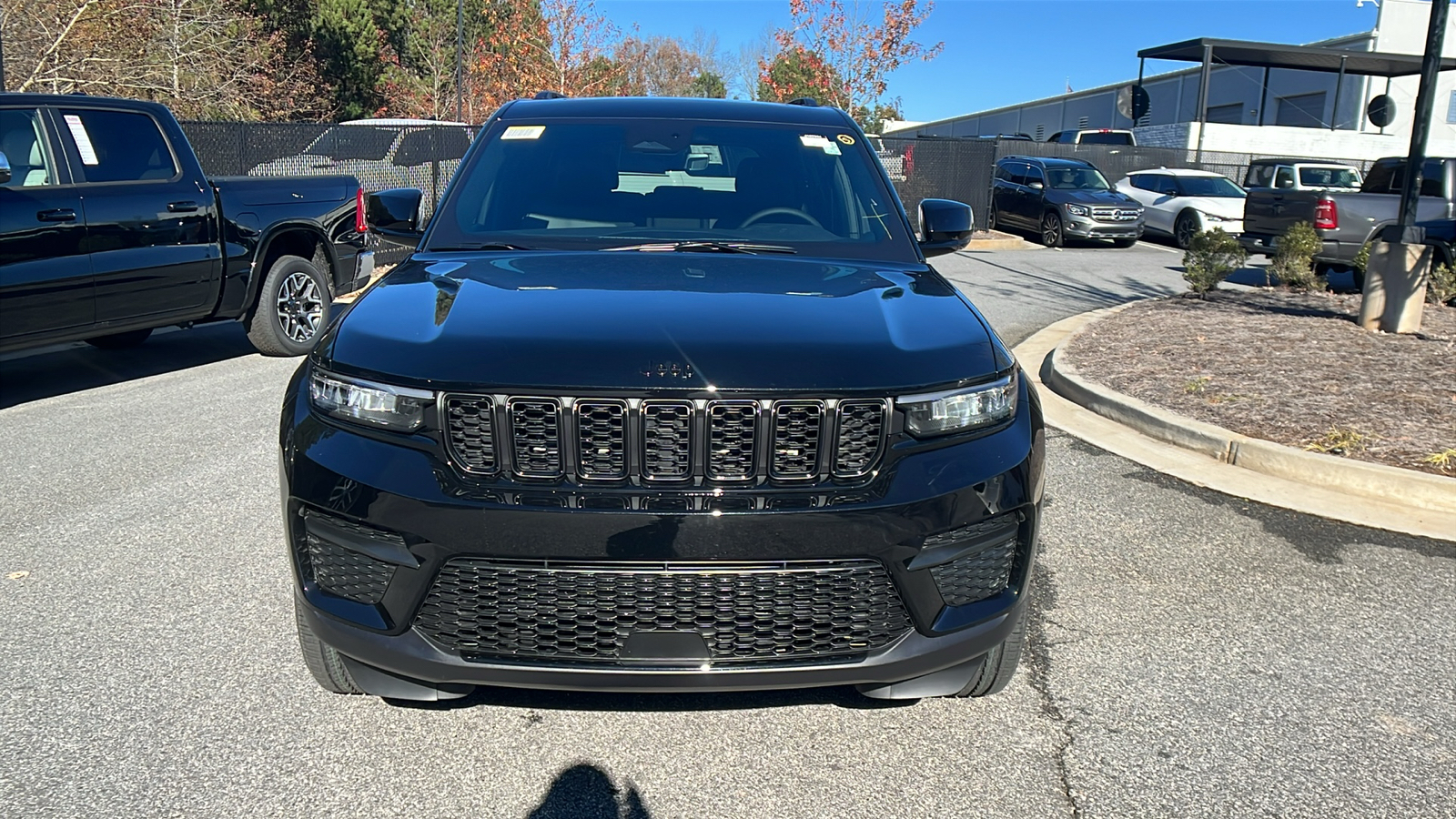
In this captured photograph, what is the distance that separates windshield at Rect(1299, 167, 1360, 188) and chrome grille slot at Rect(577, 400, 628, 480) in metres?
20.8

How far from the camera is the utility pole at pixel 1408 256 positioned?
894 cm

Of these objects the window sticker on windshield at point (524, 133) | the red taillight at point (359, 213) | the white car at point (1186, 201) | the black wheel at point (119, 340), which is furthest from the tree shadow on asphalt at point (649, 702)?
the white car at point (1186, 201)

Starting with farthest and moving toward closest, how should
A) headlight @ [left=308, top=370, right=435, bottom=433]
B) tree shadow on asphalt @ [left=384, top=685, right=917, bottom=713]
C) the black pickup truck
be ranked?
the black pickup truck, tree shadow on asphalt @ [left=384, top=685, right=917, bottom=713], headlight @ [left=308, top=370, right=435, bottom=433]

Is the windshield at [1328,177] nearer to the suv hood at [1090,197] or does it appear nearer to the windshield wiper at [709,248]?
the suv hood at [1090,197]

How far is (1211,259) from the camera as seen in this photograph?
1141 cm

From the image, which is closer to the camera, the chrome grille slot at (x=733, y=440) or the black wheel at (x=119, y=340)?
the chrome grille slot at (x=733, y=440)

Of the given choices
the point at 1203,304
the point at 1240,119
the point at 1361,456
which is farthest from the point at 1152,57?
the point at 1361,456

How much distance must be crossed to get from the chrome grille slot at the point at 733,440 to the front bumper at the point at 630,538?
0.08 metres

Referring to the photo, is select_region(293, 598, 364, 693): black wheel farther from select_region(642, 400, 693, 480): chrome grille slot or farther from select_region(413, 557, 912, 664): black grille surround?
select_region(642, 400, 693, 480): chrome grille slot

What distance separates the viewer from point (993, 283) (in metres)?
14.7

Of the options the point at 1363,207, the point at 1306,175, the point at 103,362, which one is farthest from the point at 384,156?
the point at 1306,175

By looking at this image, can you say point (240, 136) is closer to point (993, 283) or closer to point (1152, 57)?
point (993, 283)

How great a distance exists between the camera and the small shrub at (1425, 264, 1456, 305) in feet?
34.3

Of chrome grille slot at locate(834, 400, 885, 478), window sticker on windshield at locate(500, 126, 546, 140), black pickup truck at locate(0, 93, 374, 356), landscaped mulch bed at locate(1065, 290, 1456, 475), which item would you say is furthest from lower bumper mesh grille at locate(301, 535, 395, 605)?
landscaped mulch bed at locate(1065, 290, 1456, 475)
